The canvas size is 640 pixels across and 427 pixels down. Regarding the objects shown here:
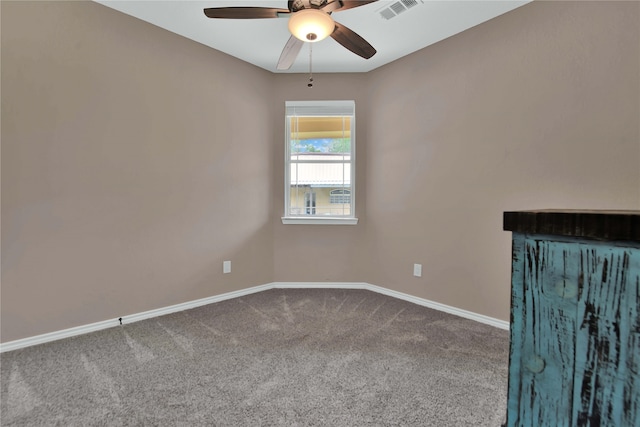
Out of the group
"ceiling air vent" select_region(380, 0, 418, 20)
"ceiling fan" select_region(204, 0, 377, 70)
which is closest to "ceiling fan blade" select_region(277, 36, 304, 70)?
"ceiling fan" select_region(204, 0, 377, 70)

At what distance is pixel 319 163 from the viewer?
11.3 ft

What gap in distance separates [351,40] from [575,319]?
2.13 meters

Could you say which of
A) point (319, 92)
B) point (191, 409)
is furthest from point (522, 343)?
point (319, 92)

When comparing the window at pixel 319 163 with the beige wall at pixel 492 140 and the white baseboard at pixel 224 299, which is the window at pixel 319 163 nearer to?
the beige wall at pixel 492 140

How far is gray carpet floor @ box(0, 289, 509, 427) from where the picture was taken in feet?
4.59

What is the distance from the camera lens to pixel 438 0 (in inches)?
86.7

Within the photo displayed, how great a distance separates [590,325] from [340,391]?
4.79 feet

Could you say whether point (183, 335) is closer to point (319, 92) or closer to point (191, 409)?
point (191, 409)

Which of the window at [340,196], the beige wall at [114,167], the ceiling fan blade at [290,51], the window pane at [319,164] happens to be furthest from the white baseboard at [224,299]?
the ceiling fan blade at [290,51]

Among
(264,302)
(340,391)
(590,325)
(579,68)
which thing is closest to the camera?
(590,325)

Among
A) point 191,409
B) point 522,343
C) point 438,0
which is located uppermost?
point 438,0

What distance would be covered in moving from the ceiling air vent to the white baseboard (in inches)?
98.0

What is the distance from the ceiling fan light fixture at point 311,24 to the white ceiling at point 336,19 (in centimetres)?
60

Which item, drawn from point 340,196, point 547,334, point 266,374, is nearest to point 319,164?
point 340,196
